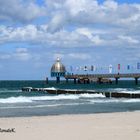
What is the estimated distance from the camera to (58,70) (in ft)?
446

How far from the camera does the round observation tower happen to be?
136m

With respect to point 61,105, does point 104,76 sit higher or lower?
higher

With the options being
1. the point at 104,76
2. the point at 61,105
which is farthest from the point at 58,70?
the point at 61,105

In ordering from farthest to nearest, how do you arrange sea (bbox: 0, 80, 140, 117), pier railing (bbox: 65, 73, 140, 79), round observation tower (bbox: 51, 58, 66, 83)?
round observation tower (bbox: 51, 58, 66, 83)
pier railing (bbox: 65, 73, 140, 79)
sea (bbox: 0, 80, 140, 117)

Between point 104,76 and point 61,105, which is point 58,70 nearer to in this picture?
point 104,76

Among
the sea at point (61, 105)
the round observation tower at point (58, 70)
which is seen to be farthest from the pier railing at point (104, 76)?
the sea at point (61, 105)

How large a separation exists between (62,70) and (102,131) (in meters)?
123

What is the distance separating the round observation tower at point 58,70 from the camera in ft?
447

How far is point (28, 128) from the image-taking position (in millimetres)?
15305

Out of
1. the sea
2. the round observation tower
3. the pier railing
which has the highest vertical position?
the round observation tower

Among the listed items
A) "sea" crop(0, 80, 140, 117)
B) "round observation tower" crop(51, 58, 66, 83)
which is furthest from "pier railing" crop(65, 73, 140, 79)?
"sea" crop(0, 80, 140, 117)

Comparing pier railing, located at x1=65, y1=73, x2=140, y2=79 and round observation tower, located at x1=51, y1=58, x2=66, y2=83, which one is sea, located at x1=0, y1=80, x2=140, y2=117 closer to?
pier railing, located at x1=65, y1=73, x2=140, y2=79

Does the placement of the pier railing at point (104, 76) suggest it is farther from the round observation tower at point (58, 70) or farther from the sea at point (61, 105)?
the sea at point (61, 105)

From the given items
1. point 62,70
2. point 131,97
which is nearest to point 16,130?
point 131,97
